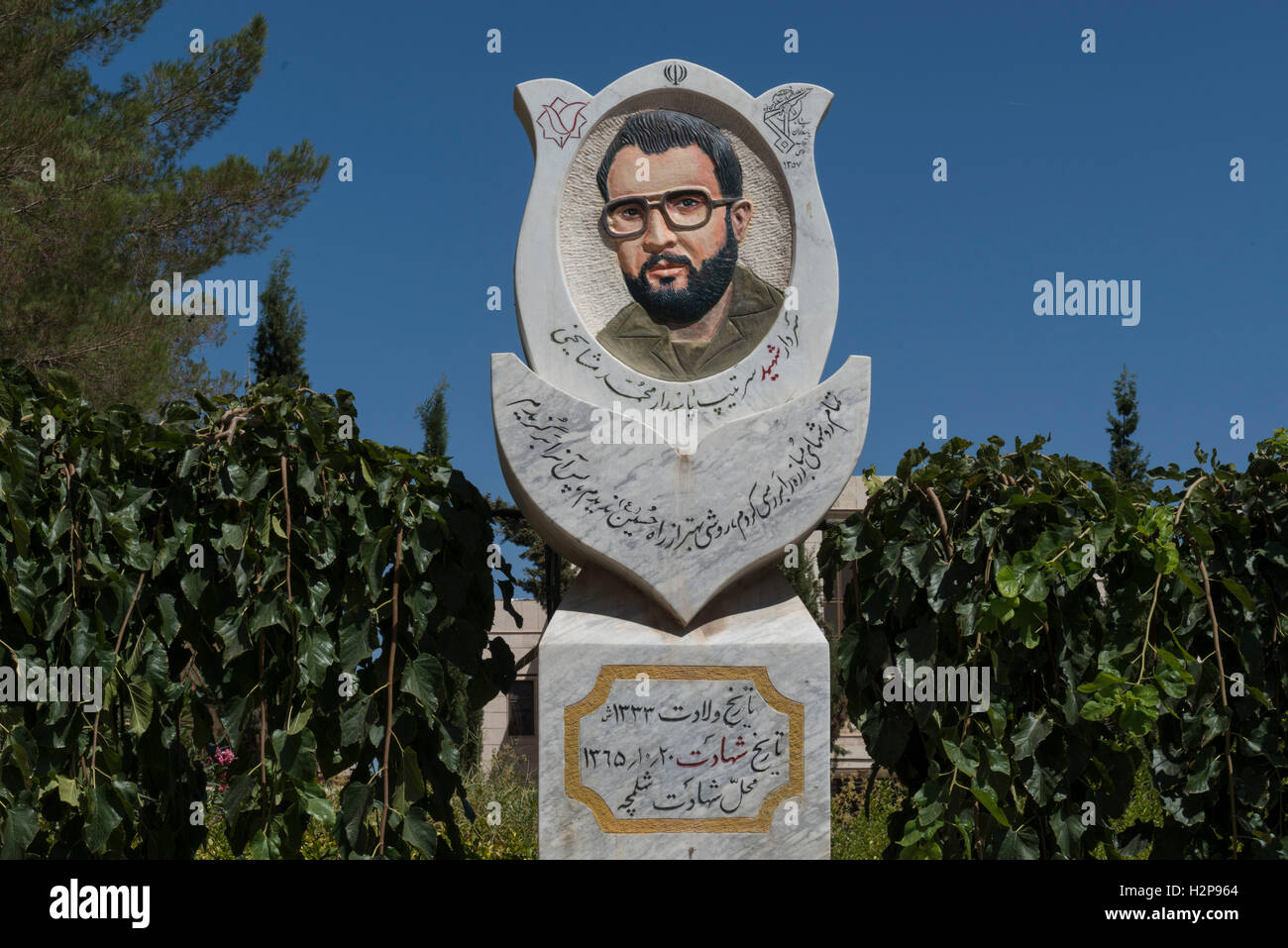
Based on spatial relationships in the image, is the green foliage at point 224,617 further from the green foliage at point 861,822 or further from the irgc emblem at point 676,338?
the green foliage at point 861,822

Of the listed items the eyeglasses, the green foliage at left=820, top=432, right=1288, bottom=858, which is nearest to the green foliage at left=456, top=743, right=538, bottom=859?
the green foliage at left=820, top=432, right=1288, bottom=858

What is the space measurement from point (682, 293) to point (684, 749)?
5.81ft

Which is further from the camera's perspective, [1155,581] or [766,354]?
[766,354]

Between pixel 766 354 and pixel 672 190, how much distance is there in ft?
2.50

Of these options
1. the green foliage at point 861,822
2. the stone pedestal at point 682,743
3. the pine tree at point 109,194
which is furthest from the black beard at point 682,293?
the pine tree at point 109,194

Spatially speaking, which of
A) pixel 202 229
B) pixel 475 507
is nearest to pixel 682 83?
pixel 475 507

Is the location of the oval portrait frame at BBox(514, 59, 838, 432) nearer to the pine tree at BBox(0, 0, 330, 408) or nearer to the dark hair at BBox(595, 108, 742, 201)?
the dark hair at BBox(595, 108, 742, 201)

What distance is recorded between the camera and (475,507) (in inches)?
196

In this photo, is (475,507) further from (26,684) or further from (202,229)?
(202,229)

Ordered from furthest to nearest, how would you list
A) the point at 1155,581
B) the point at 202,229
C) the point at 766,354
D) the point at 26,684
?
the point at 202,229, the point at 766,354, the point at 1155,581, the point at 26,684

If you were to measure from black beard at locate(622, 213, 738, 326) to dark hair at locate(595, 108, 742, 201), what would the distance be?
317 millimetres

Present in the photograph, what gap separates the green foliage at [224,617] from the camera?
4.38 metres

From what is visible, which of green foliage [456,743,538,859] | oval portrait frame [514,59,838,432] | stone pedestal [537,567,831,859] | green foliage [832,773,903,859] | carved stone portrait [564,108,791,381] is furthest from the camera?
green foliage [832,773,903,859]

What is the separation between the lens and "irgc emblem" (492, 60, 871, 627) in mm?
4742
